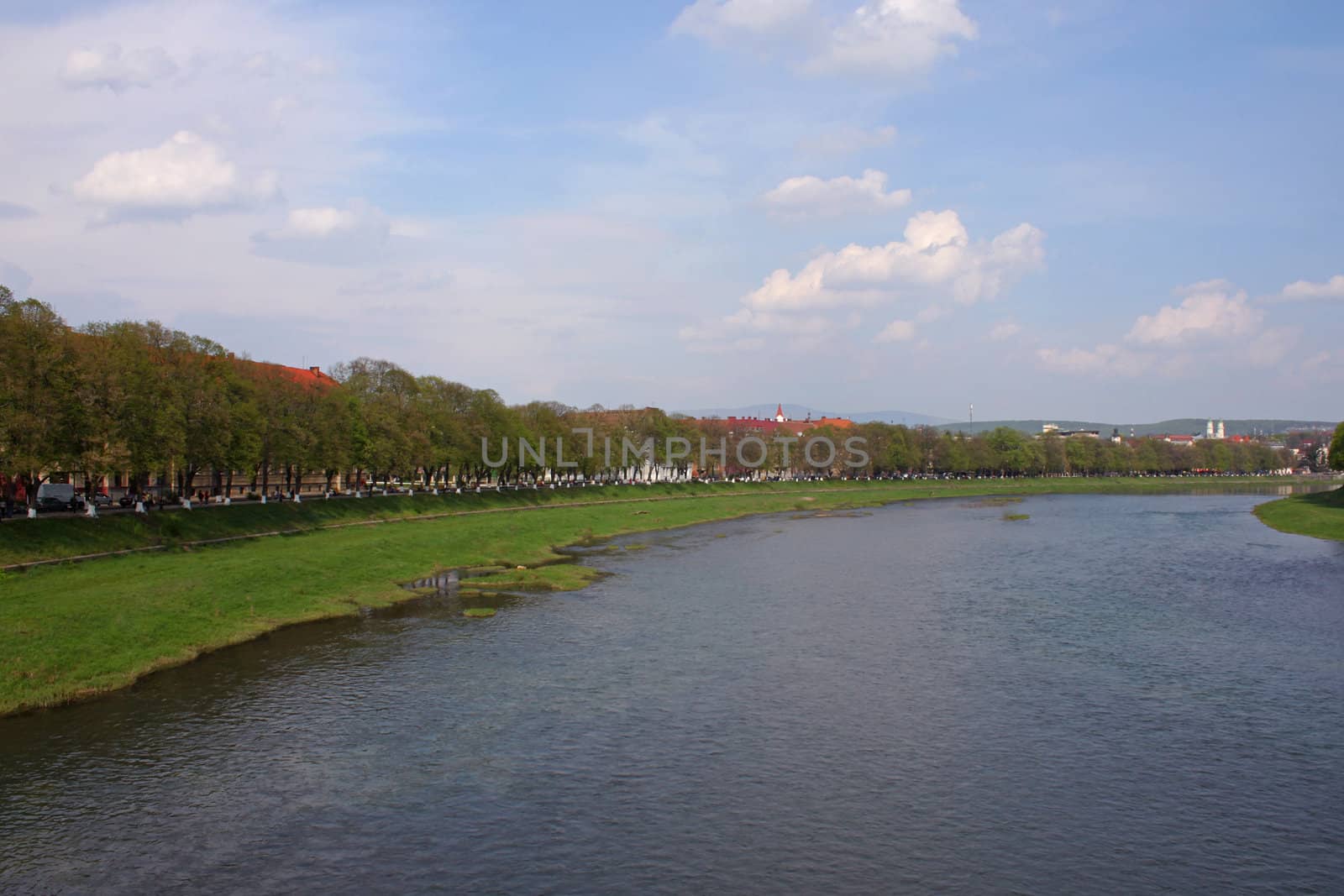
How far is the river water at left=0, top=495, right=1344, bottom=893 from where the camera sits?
17484 mm

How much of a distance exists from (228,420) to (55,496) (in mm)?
10968

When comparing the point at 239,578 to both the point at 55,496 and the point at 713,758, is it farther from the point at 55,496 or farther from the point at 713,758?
the point at 713,758

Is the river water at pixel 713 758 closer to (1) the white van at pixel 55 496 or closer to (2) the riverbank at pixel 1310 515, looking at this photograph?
(1) the white van at pixel 55 496

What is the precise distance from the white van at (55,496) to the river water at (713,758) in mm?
29213

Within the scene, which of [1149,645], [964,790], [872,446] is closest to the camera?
[964,790]

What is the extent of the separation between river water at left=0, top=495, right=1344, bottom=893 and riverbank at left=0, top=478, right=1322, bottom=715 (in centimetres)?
217

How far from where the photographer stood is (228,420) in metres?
60.8

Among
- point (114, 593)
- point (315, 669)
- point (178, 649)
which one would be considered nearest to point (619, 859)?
point (315, 669)

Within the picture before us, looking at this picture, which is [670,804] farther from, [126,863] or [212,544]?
[212,544]

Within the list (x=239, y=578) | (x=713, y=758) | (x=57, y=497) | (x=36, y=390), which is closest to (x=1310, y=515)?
(x=713, y=758)

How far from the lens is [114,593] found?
37.0 m

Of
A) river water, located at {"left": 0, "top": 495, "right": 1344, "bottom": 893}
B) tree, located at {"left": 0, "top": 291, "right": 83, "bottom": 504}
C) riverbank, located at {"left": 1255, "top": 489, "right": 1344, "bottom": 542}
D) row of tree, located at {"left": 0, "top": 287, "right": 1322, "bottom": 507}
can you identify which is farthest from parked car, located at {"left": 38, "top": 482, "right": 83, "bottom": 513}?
riverbank, located at {"left": 1255, "top": 489, "right": 1344, "bottom": 542}

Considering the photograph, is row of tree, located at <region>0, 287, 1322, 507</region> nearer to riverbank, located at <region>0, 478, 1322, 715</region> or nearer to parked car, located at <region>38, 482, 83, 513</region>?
parked car, located at <region>38, 482, 83, 513</region>

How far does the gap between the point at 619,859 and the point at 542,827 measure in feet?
7.36
